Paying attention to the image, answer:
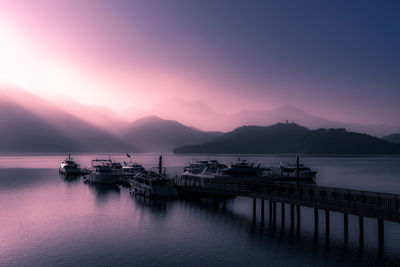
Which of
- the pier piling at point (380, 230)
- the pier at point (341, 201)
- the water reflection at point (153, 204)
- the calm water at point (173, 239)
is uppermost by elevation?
the pier at point (341, 201)

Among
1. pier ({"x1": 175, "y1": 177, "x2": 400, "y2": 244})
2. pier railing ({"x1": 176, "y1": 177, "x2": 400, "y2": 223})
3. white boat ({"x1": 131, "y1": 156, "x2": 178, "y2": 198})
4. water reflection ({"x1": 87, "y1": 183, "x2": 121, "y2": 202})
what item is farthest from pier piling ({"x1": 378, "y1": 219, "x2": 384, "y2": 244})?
water reflection ({"x1": 87, "y1": 183, "x2": 121, "y2": 202})

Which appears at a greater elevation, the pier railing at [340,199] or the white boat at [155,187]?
the pier railing at [340,199]

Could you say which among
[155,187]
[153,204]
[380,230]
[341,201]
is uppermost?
[341,201]

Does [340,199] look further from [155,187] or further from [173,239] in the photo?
[155,187]

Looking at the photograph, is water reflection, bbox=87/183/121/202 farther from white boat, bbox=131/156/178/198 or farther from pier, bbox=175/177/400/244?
pier, bbox=175/177/400/244

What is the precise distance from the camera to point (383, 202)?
1312 inches

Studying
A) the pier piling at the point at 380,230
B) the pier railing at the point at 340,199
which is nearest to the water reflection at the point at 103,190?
the pier railing at the point at 340,199

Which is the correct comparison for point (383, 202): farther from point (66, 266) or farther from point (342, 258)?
point (66, 266)

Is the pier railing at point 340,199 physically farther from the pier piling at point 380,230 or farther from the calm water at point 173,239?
the calm water at point 173,239

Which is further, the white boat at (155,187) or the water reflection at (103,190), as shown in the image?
the water reflection at (103,190)

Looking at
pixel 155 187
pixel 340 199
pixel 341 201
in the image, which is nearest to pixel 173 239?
pixel 341 201

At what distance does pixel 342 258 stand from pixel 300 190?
13193 mm

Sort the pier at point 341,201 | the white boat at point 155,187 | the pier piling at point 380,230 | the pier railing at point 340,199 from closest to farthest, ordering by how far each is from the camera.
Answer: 1. the pier railing at point 340,199
2. the pier at point 341,201
3. the pier piling at point 380,230
4. the white boat at point 155,187

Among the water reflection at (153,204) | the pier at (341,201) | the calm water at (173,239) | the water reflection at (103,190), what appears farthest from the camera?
the water reflection at (103,190)
